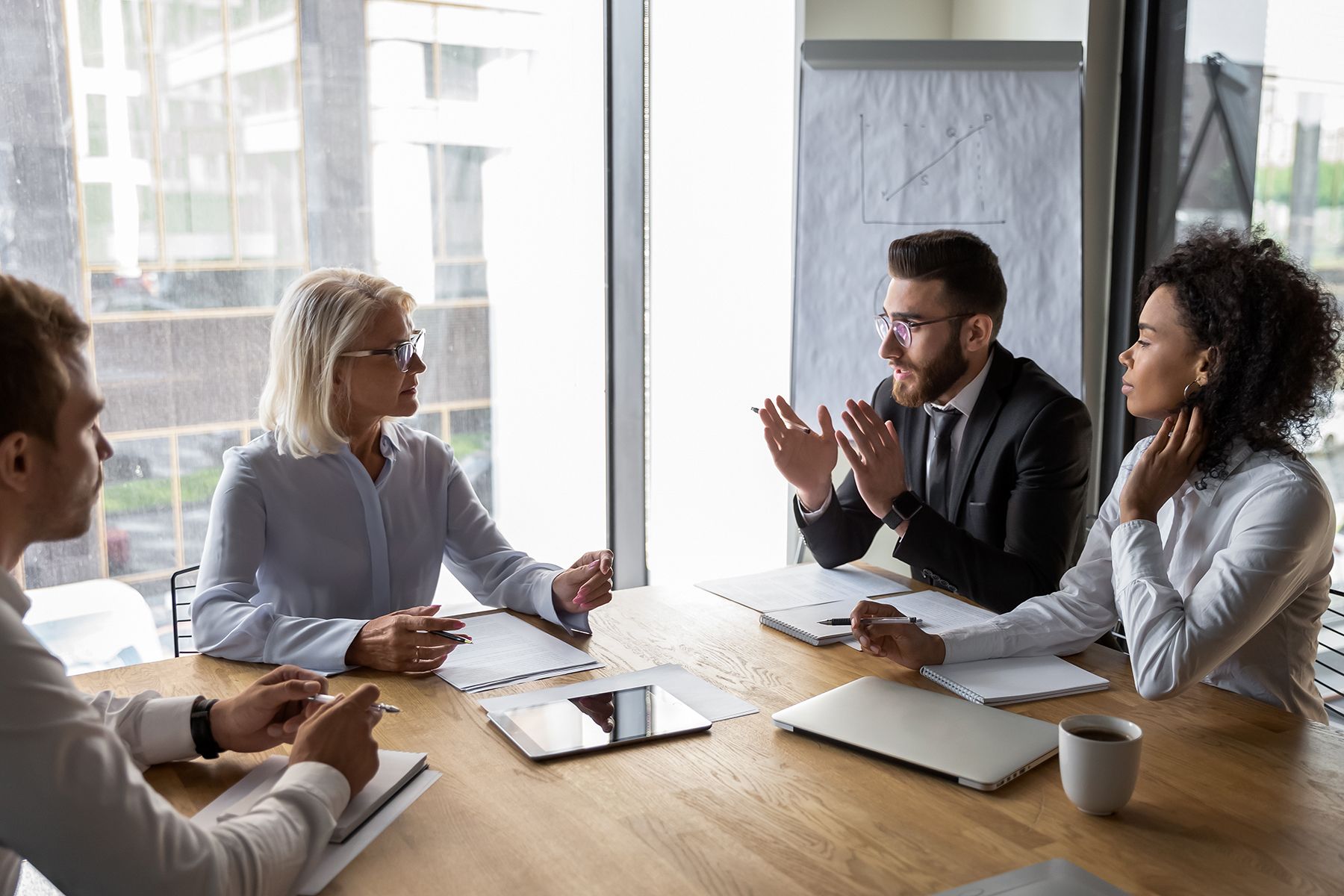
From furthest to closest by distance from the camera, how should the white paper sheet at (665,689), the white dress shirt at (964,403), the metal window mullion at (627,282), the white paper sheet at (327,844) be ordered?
the metal window mullion at (627,282) → the white dress shirt at (964,403) → the white paper sheet at (665,689) → the white paper sheet at (327,844)

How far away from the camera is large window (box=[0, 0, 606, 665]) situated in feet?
9.44

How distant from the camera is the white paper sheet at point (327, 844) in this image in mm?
1123

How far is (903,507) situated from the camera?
7.50 feet

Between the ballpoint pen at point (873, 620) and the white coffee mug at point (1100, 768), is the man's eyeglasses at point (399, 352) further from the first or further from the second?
the white coffee mug at point (1100, 768)

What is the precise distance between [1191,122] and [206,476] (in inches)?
119

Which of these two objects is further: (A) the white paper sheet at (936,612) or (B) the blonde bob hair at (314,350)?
(B) the blonde bob hair at (314,350)

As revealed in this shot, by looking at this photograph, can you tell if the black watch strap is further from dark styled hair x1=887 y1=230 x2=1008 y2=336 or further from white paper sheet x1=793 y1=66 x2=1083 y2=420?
white paper sheet x1=793 y1=66 x2=1083 y2=420

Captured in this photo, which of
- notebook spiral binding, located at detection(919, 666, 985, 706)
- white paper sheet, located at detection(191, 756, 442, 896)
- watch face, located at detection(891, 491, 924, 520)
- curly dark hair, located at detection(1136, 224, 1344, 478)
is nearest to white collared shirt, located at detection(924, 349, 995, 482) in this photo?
watch face, located at detection(891, 491, 924, 520)

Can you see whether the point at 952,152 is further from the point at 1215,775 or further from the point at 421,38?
the point at 1215,775

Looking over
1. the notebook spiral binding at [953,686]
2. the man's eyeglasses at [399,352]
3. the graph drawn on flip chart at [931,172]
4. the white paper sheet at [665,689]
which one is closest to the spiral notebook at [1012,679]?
the notebook spiral binding at [953,686]

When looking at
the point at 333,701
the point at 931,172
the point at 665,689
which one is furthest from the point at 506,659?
the point at 931,172

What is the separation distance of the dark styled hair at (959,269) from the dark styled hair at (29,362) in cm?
196

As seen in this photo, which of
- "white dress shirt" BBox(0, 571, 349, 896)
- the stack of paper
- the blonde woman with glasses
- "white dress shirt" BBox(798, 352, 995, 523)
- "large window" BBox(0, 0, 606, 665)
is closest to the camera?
"white dress shirt" BBox(0, 571, 349, 896)

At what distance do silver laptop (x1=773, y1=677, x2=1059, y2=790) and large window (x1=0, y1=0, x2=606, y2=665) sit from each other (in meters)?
2.25
